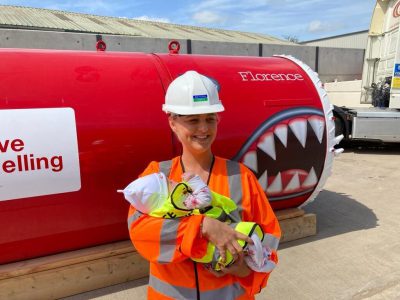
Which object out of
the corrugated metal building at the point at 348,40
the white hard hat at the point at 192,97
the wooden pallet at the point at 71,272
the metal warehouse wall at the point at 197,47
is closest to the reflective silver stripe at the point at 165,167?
the white hard hat at the point at 192,97

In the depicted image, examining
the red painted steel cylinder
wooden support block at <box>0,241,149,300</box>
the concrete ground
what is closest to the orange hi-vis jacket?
the red painted steel cylinder

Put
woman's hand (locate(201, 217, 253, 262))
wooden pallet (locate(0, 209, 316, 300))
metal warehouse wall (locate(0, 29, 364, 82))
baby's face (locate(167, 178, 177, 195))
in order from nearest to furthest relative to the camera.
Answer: woman's hand (locate(201, 217, 253, 262)), baby's face (locate(167, 178, 177, 195)), wooden pallet (locate(0, 209, 316, 300)), metal warehouse wall (locate(0, 29, 364, 82))

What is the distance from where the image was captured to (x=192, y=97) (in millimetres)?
1583

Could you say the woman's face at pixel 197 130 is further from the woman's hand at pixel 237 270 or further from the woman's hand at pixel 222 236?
the woman's hand at pixel 237 270

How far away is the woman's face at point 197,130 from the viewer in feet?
5.32

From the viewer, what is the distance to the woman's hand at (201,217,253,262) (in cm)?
145

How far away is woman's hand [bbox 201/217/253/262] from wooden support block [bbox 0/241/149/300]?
5.38 ft

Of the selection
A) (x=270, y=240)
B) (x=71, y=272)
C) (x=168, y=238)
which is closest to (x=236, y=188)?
(x=270, y=240)

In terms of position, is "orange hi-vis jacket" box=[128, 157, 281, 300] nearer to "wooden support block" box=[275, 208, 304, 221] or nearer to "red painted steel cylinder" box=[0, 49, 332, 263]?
"red painted steel cylinder" box=[0, 49, 332, 263]

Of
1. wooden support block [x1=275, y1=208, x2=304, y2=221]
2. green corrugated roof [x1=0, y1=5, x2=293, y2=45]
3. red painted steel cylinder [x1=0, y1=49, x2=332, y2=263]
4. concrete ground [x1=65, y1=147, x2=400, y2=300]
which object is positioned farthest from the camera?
green corrugated roof [x1=0, y1=5, x2=293, y2=45]

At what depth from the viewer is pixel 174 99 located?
5.35ft

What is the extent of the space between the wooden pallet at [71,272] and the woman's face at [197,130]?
62.7 inches

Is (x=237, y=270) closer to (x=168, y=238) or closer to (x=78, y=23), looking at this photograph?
(x=168, y=238)

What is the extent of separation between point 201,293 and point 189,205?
0.43 meters
